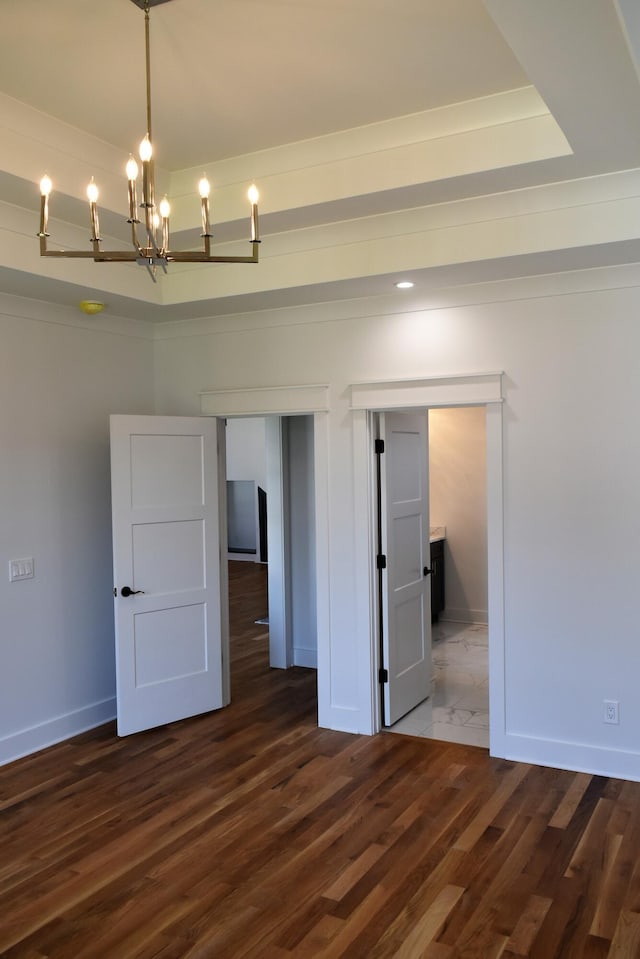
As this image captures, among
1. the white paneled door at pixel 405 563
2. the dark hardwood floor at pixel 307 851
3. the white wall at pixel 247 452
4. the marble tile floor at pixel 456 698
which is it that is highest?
the white wall at pixel 247 452

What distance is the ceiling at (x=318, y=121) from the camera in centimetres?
264

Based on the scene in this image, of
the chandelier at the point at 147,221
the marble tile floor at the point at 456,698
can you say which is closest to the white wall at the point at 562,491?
the marble tile floor at the point at 456,698

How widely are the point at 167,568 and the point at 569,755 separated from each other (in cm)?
263

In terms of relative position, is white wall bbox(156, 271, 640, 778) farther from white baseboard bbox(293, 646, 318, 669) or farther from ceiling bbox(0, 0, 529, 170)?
white baseboard bbox(293, 646, 318, 669)

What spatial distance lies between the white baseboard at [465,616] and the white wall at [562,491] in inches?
141

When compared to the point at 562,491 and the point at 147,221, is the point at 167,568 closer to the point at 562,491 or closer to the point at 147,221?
the point at 562,491

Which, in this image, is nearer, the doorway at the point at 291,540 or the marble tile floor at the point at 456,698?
the marble tile floor at the point at 456,698

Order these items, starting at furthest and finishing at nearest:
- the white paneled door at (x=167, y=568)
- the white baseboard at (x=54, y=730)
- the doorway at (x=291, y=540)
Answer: the doorway at (x=291, y=540) → the white paneled door at (x=167, y=568) → the white baseboard at (x=54, y=730)

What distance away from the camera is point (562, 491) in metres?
4.07

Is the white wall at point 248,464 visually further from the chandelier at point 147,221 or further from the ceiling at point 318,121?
the chandelier at point 147,221

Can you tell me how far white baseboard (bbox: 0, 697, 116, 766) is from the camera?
4332mm

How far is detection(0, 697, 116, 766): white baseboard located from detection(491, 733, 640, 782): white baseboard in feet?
8.16

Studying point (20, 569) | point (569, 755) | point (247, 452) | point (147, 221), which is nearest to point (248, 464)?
point (247, 452)

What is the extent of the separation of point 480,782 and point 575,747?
22.0 inches
